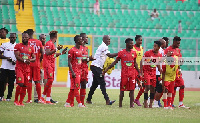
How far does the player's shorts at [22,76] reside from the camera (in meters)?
12.0

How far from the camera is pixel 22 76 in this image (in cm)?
1205

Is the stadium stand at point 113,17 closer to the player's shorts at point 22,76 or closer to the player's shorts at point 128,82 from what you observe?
the player's shorts at point 128,82

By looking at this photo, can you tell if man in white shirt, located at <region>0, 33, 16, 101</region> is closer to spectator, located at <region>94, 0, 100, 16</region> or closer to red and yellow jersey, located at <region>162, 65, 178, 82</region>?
red and yellow jersey, located at <region>162, 65, 178, 82</region>

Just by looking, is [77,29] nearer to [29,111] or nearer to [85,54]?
[85,54]

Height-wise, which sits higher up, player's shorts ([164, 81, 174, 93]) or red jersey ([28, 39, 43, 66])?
red jersey ([28, 39, 43, 66])

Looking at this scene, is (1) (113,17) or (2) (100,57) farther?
(1) (113,17)

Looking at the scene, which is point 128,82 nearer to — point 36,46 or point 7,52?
point 36,46

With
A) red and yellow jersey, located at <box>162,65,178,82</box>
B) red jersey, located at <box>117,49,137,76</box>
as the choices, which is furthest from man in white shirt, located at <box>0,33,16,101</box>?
red and yellow jersey, located at <box>162,65,178,82</box>

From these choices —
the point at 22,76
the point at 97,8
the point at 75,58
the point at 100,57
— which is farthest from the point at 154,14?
the point at 22,76

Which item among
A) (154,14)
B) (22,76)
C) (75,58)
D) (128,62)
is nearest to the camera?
(22,76)

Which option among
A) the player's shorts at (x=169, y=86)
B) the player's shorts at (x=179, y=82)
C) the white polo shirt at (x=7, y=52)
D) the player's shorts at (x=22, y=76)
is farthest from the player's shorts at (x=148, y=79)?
the white polo shirt at (x=7, y=52)

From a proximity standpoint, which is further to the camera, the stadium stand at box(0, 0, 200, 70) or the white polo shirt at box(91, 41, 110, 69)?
the stadium stand at box(0, 0, 200, 70)

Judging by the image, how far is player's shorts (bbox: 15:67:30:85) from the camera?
472 inches

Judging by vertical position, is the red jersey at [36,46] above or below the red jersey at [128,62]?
above
